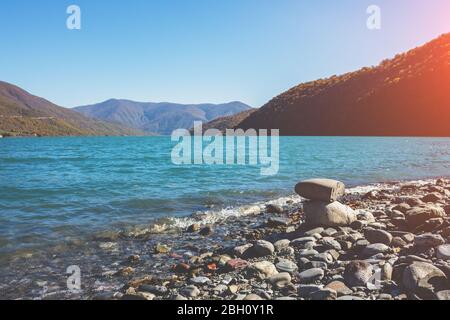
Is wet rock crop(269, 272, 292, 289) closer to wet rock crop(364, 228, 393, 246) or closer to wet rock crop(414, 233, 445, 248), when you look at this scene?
wet rock crop(364, 228, 393, 246)

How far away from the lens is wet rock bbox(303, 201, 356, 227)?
13398 mm

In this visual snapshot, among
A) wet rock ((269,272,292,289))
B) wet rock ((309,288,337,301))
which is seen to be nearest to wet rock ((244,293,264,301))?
wet rock ((269,272,292,289))

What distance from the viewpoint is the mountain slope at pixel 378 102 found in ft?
340

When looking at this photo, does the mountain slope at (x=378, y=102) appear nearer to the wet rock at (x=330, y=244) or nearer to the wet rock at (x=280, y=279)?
the wet rock at (x=330, y=244)

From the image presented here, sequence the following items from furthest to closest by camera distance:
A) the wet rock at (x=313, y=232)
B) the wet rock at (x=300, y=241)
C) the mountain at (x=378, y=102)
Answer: the mountain at (x=378, y=102)
the wet rock at (x=313, y=232)
the wet rock at (x=300, y=241)

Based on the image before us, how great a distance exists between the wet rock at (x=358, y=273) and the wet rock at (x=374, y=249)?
5.04ft

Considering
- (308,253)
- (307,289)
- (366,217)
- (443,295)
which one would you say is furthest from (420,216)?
(307,289)

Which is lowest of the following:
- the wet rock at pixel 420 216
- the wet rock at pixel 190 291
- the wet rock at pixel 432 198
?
the wet rock at pixel 190 291

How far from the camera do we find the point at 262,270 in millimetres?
9219

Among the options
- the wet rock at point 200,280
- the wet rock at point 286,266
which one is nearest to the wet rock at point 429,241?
the wet rock at point 286,266

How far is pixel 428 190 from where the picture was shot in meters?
21.6

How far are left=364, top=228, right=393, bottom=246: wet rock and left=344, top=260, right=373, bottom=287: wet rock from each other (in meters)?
2.56
